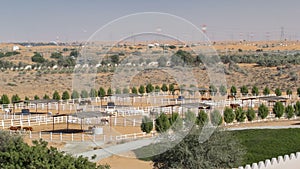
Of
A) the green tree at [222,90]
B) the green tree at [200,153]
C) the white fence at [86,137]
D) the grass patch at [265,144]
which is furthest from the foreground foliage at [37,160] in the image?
the green tree at [222,90]

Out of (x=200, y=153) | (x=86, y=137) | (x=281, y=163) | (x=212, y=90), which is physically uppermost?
(x=212, y=90)

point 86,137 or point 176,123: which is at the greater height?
point 176,123

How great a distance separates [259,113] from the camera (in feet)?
99.8

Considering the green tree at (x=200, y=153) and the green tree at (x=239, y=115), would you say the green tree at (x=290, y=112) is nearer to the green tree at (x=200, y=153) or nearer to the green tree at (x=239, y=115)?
the green tree at (x=239, y=115)

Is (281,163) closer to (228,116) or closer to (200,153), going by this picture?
(200,153)

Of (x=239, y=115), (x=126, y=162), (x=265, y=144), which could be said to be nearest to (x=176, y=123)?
(x=126, y=162)

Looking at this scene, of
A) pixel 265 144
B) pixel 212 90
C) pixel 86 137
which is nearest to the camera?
pixel 265 144

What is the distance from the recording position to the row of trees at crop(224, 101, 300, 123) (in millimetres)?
28473

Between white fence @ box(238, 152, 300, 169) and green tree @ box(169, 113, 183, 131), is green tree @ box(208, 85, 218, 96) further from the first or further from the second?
white fence @ box(238, 152, 300, 169)

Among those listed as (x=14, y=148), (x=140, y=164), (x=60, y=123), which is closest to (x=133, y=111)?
(x=60, y=123)

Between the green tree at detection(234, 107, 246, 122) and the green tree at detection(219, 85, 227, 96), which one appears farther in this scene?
the green tree at detection(219, 85, 227, 96)

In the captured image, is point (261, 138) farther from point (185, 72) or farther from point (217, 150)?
point (185, 72)

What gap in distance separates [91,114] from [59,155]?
14390 millimetres

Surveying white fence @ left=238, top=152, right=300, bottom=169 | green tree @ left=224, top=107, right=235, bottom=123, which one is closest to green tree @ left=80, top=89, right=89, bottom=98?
green tree @ left=224, top=107, right=235, bottom=123
